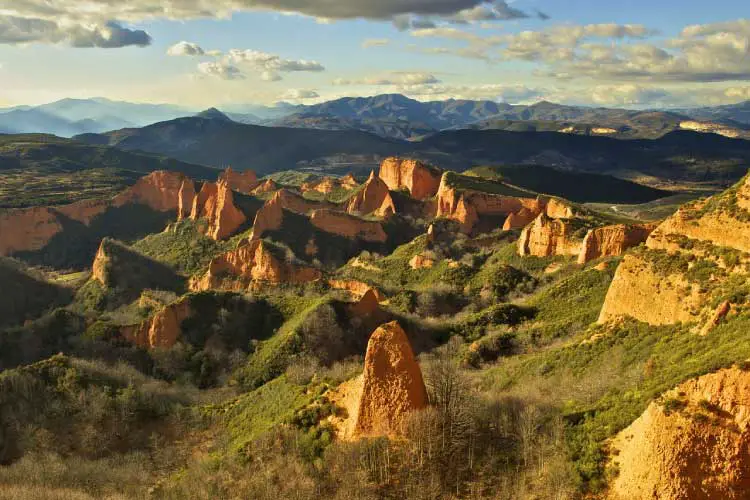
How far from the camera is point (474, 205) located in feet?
301

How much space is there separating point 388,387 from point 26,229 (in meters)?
85.6

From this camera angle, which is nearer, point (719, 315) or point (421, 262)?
point (719, 315)

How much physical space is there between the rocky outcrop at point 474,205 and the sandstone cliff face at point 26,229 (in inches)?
2375

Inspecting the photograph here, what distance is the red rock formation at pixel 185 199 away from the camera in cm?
9425

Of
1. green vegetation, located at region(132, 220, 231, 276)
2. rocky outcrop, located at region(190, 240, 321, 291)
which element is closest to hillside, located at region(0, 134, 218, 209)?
green vegetation, located at region(132, 220, 231, 276)

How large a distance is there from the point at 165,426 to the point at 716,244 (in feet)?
110

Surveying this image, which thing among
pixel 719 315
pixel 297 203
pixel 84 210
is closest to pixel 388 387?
pixel 719 315

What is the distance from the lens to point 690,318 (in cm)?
3158

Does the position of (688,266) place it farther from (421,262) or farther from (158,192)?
(158,192)

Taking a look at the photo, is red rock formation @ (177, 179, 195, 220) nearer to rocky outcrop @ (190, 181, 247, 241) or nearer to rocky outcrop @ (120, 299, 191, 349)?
rocky outcrop @ (190, 181, 247, 241)

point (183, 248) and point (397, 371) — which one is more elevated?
point (397, 371)

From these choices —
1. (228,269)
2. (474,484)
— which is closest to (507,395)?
(474,484)

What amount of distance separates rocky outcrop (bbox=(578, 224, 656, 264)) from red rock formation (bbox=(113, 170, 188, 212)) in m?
67.6

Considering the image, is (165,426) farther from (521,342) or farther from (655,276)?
(655,276)
